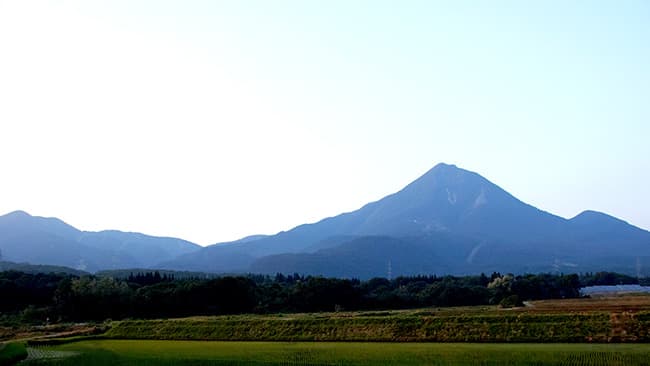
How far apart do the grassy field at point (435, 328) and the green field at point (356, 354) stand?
2672 mm

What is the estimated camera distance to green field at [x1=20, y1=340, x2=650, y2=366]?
1213 inches

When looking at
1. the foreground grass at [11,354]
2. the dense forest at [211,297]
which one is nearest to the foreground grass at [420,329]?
the foreground grass at [11,354]

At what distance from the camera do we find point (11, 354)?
126 feet

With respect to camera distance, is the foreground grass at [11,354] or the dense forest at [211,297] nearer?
the foreground grass at [11,354]

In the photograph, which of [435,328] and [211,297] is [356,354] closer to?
[435,328]

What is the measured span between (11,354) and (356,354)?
2035 centimetres

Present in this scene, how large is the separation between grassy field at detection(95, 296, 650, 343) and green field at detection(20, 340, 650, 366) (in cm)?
267

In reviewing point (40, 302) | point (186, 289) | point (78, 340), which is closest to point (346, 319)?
point (78, 340)

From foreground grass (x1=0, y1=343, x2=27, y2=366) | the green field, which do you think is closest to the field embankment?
the green field

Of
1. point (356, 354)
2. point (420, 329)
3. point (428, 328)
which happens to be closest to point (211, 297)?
point (420, 329)

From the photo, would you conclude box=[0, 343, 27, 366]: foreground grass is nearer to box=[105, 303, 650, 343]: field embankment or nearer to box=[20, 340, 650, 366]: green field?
box=[20, 340, 650, 366]: green field

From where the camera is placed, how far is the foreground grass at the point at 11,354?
122 feet

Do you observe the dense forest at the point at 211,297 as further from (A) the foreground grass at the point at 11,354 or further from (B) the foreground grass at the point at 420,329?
(A) the foreground grass at the point at 11,354

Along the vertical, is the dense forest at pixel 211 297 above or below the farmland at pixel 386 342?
above
